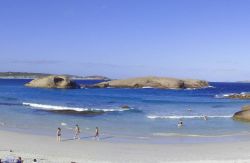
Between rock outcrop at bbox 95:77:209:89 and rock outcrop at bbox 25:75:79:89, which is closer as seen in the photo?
rock outcrop at bbox 25:75:79:89

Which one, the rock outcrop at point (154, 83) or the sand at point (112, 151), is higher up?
the rock outcrop at point (154, 83)

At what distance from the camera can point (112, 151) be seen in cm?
2777

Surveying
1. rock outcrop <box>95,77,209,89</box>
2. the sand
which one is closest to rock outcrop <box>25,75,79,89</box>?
rock outcrop <box>95,77,209,89</box>

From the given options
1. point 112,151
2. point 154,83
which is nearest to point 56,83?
point 154,83

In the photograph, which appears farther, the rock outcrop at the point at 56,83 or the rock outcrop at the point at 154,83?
the rock outcrop at the point at 154,83

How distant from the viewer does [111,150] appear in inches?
1109

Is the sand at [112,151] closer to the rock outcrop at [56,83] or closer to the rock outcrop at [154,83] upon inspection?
the rock outcrop at [56,83]

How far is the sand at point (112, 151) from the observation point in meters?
24.7

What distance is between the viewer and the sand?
24.7 m

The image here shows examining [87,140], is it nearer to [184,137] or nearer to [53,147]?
[53,147]

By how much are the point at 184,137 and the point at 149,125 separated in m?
7.34

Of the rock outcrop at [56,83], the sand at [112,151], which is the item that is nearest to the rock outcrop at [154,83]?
the rock outcrop at [56,83]

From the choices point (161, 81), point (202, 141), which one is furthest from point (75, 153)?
point (161, 81)

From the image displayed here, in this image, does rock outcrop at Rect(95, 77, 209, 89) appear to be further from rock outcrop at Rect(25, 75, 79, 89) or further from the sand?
the sand
